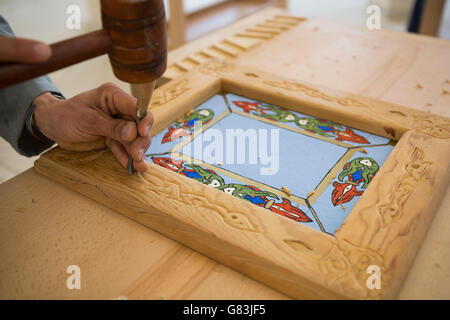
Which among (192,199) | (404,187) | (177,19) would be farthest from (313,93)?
(177,19)

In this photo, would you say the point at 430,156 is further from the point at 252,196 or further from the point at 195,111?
Result: the point at 195,111

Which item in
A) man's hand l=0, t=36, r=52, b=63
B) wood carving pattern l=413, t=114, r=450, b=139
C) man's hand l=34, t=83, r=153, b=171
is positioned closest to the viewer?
man's hand l=0, t=36, r=52, b=63

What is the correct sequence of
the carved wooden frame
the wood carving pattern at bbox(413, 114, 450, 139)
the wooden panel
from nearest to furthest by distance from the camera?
the carved wooden frame, the wood carving pattern at bbox(413, 114, 450, 139), the wooden panel

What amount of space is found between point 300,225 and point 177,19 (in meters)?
2.34

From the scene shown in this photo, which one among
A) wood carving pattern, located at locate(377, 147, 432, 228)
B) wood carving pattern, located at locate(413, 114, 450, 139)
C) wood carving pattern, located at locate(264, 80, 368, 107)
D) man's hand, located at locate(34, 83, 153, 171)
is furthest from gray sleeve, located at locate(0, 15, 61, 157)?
wood carving pattern, located at locate(413, 114, 450, 139)

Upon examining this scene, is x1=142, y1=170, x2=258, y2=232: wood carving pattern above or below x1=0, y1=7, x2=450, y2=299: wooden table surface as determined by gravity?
above

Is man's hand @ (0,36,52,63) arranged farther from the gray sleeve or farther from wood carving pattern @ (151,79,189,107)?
wood carving pattern @ (151,79,189,107)

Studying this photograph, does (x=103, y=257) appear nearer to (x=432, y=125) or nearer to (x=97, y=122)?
(x=97, y=122)

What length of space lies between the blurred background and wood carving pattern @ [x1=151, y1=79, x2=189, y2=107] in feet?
3.25

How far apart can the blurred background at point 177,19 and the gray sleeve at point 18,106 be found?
0.89 metres

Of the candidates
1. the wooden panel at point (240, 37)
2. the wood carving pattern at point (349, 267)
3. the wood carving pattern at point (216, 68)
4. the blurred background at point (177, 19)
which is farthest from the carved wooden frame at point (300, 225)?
the blurred background at point (177, 19)

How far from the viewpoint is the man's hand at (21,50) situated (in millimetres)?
449

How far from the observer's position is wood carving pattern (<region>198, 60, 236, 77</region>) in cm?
113

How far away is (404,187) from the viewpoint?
0.71m
